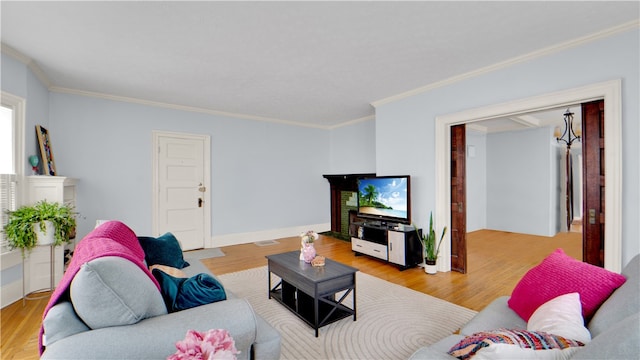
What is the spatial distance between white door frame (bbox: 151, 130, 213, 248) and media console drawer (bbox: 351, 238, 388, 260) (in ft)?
8.45

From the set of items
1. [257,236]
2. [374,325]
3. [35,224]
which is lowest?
[374,325]

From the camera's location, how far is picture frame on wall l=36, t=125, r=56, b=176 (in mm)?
3444

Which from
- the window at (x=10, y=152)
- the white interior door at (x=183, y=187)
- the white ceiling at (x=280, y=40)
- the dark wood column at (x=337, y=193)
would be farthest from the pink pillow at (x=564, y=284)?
the white interior door at (x=183, y=187)

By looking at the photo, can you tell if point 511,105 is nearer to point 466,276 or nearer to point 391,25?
point 391,25

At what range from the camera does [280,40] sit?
8.70 ft

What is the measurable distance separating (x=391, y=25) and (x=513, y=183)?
594 cm

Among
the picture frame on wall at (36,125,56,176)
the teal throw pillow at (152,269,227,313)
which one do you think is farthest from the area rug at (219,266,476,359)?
the picture frame on wall at (36,125,56,176)

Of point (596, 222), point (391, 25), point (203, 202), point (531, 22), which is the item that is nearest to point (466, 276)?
point (596, 222)

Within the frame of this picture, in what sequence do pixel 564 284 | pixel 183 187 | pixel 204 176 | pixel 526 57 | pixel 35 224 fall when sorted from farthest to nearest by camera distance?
pixel 204 176
pixel 183 187
pixel 526 57
pixel 35 224
pixel 564 284

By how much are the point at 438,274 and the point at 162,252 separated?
10.3ft

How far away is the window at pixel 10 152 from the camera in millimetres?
2842

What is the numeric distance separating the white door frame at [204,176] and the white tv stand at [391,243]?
2.65 metres

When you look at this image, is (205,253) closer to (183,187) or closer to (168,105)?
(183,187)

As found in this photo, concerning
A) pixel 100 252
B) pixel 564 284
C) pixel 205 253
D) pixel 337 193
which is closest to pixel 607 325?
pixel 564 284
